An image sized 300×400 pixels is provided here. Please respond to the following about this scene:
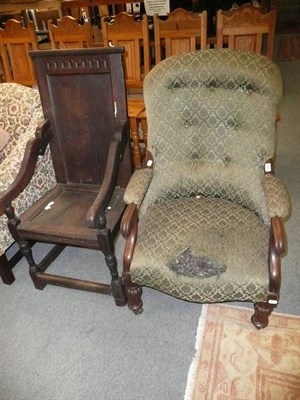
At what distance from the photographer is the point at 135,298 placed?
65.6 inches

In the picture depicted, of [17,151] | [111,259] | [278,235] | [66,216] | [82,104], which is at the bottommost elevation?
[111,259]

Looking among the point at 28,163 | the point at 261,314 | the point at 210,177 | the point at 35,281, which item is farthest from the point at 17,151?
the point at 261,314

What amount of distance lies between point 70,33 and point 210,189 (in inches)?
75.0

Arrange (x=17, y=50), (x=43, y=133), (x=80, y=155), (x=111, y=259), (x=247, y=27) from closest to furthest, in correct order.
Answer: (x=111, y=259)
(x=43, y=133)
(x=80, y=155)
(x=247, y=27)
(x=17, y=50)

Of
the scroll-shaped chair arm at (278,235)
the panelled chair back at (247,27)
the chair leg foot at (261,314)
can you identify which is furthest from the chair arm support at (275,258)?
the panelled chair back at (247,27)

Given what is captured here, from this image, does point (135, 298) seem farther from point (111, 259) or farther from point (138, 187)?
point (138, 187)

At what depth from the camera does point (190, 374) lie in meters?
1.45

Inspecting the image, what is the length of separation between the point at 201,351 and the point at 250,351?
0.23 m

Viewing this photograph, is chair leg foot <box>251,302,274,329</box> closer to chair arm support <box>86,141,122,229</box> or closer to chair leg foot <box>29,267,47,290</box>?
chair arm support <box>86,141,122,229</box>

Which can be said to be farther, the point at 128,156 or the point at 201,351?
the point at 128,156

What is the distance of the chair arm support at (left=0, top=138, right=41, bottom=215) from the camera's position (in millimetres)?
1665

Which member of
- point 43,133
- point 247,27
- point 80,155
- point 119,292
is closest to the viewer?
point 119,292

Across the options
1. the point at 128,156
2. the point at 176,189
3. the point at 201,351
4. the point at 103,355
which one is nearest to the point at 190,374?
the point at 201,351

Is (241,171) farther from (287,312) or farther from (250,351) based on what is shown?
(250,351)
